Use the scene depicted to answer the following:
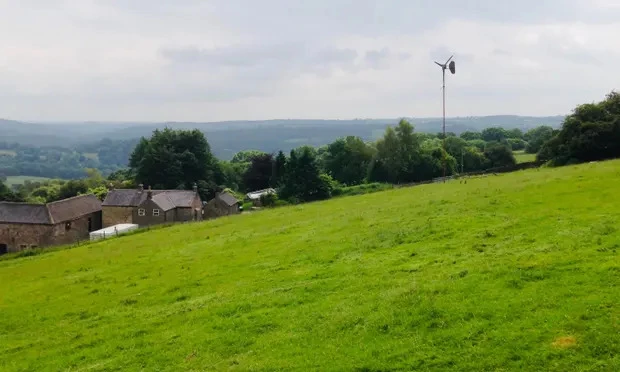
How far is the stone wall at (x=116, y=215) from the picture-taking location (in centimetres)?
7469

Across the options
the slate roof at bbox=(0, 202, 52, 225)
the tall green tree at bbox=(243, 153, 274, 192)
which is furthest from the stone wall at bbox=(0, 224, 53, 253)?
the tall green tree at bbox=(243, 153, 274, 192)

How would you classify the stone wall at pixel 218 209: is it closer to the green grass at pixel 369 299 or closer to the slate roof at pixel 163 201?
the slate roof at pixel 163 201

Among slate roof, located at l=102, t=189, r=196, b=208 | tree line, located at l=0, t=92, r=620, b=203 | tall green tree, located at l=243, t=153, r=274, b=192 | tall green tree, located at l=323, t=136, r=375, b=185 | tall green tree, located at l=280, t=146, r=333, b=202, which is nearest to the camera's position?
tree line, located at l=0, t=92, r=620, b=203

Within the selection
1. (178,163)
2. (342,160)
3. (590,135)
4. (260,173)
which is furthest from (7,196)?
(590,135)

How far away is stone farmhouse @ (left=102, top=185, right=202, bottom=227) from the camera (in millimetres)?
72125

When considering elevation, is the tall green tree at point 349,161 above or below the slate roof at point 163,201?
above

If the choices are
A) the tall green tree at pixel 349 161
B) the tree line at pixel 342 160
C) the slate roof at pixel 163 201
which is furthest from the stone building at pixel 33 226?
the tall green tree at pixel 349 161

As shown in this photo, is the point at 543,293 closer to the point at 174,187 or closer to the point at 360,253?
the point at 360,253

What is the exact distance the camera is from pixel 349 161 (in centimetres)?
11475

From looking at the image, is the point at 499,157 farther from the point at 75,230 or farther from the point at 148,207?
the point at 75,230

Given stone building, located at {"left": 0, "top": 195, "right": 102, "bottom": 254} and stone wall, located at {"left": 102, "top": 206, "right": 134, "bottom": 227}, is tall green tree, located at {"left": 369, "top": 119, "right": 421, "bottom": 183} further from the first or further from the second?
stone building, located at {"left": 0, "top": 195, "right": 102, "bottom": 254}

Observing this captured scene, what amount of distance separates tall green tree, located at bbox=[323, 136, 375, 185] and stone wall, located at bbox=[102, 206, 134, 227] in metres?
49.3

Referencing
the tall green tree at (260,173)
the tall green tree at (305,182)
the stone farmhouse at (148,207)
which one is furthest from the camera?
the tall green tree at (260,173)

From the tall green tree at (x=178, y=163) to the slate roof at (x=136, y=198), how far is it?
22567mm
